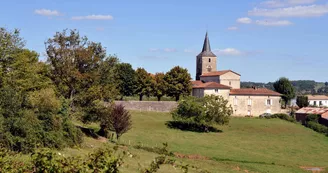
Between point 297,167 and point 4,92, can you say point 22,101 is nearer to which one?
point 4,92

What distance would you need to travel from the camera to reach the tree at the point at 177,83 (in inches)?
3177

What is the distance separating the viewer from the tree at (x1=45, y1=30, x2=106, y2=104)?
3657 cm

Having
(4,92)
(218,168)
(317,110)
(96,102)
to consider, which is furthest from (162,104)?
(4,92)

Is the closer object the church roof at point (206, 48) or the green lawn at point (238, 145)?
the green lawn at point (238, 145)

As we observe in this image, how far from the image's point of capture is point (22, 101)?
2672 centimetres

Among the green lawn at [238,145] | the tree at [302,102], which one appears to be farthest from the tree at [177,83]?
the tree at [302,102]

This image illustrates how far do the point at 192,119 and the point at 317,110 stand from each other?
30.9m

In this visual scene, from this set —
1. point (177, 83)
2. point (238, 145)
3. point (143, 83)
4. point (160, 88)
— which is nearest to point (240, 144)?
point (238, 145)

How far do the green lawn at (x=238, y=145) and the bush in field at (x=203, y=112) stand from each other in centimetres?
217

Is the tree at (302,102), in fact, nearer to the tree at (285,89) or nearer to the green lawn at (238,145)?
the tree at (285,89)

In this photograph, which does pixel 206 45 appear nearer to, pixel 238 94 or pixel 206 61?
pixel 206 61

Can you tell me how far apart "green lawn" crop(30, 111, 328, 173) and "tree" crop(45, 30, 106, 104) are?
19.1ft

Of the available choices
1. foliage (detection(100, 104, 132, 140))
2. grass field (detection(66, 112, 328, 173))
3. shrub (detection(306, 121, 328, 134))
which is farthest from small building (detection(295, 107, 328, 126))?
foliage (detection(100, 104, 132, 140))

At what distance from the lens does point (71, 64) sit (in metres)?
36.9
